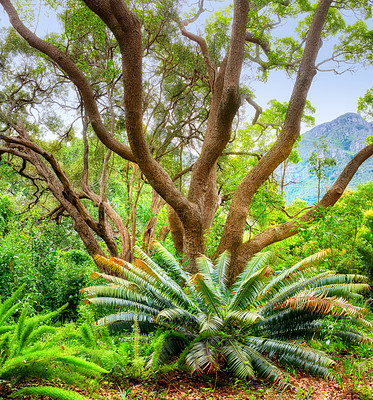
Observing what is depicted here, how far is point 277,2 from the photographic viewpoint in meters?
8.37

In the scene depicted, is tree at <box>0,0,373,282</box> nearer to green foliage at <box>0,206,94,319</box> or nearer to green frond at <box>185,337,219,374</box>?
green foliage at <box>0,206,94,319</box>

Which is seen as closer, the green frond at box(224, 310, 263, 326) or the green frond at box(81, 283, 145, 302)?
the green frond at box(224, 310, 263, 326)

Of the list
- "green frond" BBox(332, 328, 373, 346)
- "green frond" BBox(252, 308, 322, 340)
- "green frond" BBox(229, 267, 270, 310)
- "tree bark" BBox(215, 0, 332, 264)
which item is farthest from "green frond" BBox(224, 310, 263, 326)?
"tree bark" BBox(215, 0, 332, 264)

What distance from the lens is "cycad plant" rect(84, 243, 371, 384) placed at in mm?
3742

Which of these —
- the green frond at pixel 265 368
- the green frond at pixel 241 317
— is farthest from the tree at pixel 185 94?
the green frond at pixel 265 368

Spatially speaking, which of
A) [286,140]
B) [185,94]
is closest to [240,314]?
[286,140]

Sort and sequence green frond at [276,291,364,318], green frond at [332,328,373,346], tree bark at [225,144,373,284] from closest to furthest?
green frond at [276,291,364,318], green frond at [332,328,373,346], tree bark at [225,144,373,284]

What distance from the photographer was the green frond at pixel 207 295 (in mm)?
3971

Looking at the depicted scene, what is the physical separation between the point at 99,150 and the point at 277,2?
7.31 meters

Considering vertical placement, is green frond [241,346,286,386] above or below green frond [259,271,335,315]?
below

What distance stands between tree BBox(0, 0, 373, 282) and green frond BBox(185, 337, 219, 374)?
2.76m

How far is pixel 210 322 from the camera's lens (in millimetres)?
3908

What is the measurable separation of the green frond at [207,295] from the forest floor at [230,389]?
89 centimetres

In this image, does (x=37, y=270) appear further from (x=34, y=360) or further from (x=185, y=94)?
(x=185, y=94)
